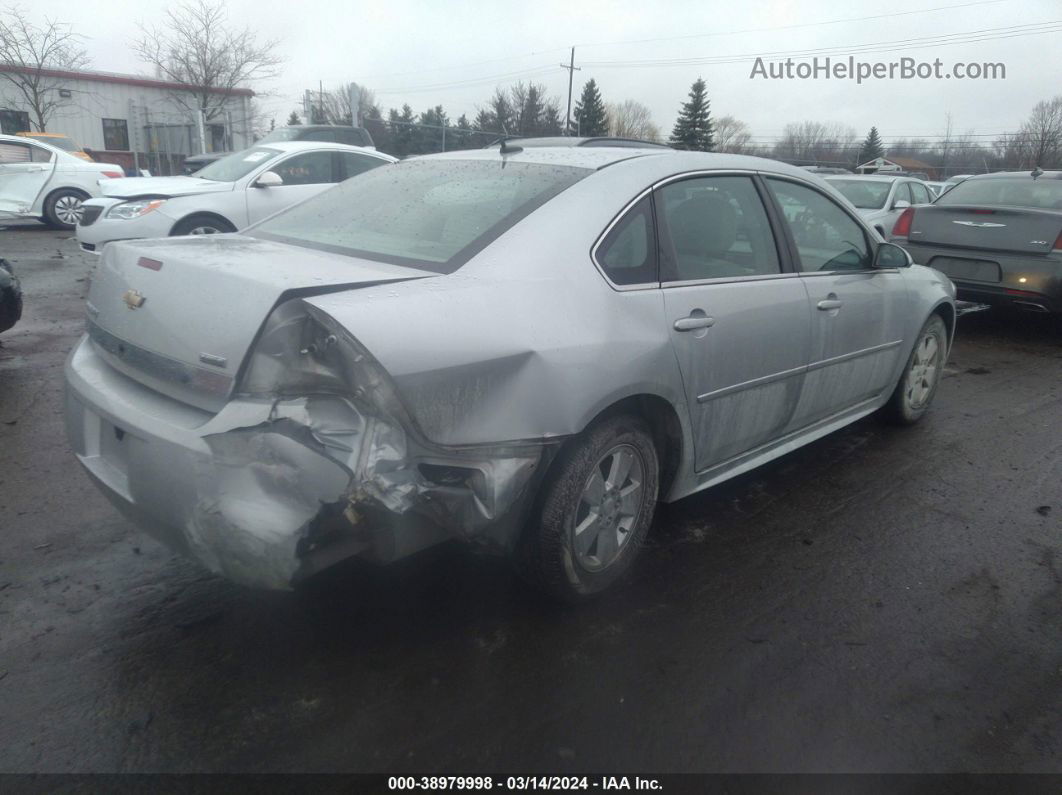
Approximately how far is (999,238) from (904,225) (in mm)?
1024

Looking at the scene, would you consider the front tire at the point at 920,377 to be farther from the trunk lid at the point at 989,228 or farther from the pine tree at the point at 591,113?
the pine tree at the point at 591,113

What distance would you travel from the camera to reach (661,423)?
A: 3.08 m

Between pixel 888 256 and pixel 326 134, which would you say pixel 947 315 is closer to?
pixel 888 256

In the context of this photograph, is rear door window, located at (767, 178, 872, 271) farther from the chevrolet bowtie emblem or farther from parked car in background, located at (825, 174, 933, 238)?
parked car in background, located at (825, 174, 933, 238)

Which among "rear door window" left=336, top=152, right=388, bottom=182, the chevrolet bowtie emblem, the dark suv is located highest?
the dark suv

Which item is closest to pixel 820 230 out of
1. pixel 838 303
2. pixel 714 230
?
pixel 838 303

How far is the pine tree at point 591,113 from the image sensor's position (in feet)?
140

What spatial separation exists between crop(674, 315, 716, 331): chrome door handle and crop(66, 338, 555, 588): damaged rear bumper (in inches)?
33.2

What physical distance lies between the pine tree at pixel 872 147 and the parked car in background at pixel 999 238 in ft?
150

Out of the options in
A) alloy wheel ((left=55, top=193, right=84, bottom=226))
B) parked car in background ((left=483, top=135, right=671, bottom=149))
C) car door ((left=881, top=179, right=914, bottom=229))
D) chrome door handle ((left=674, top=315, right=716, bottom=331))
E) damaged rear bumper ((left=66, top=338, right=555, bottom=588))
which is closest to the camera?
damaged rear bumper ((left=66, top=338, right=555, bottom=588))

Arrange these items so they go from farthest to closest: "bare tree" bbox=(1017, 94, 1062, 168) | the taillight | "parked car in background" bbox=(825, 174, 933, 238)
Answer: "bare tree" bbox=(1017, 94, 1062, 168) < "parked car in background" bbox=(825, 174, 933, 238) < the taillight

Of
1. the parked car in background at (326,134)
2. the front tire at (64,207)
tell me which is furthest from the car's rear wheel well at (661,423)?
the front tire at (64,207)

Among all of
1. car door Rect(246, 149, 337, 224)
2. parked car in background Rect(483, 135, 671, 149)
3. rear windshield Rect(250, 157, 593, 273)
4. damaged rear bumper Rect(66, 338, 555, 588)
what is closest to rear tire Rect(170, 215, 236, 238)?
car door Rect(246, 149, 337, 224)

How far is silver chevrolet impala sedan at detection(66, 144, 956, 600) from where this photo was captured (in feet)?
7.37
